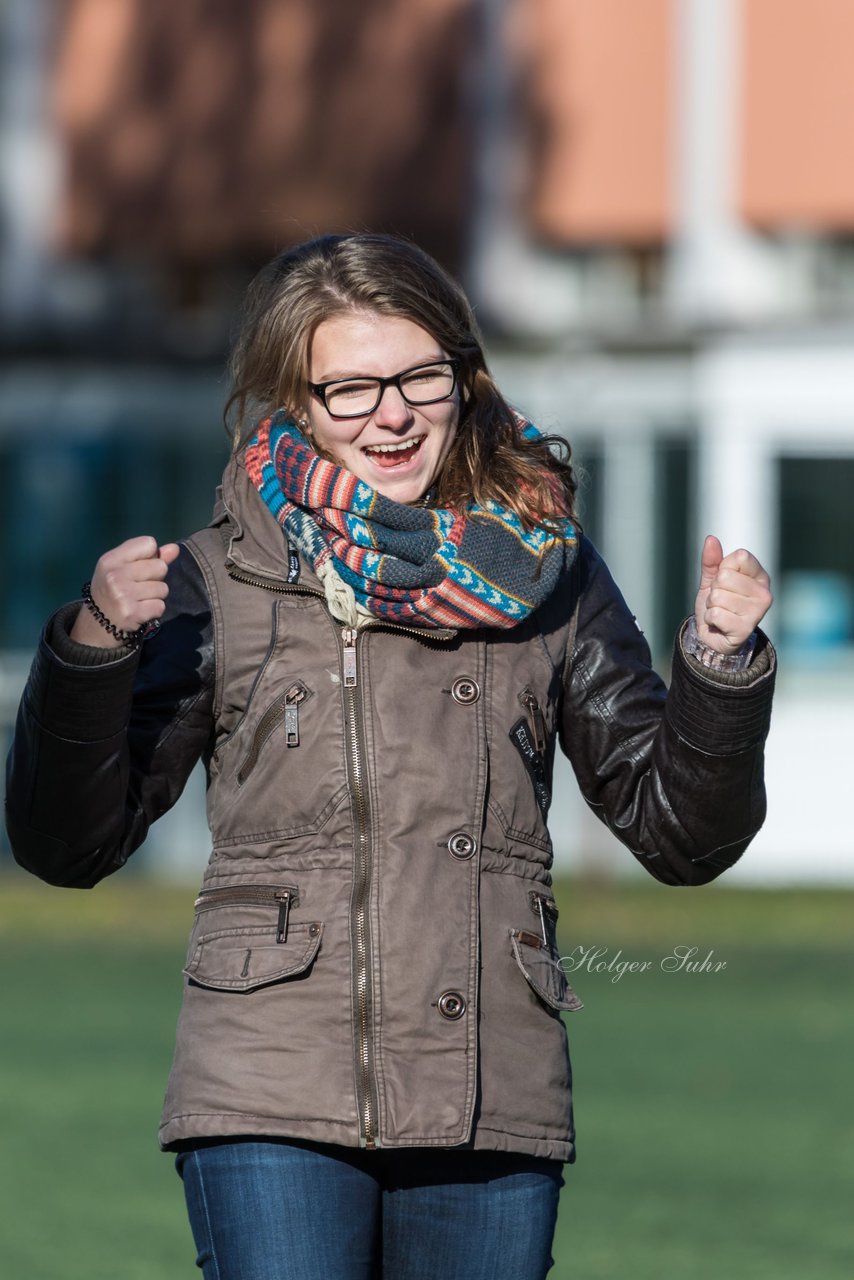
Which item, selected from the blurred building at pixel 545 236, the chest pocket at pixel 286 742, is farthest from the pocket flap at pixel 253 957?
the blurred building at pixel 545 236

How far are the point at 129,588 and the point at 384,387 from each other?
47 cm

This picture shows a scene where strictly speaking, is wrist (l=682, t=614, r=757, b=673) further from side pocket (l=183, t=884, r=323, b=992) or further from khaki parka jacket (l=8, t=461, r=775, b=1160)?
side pocket (l=183, t=884, r=323, b=992)

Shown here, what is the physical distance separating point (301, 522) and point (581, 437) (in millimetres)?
16314

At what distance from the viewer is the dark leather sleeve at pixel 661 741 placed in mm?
3461

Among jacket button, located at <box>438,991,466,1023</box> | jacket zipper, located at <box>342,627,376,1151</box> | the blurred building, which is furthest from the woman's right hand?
the blurred building

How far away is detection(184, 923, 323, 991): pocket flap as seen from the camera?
3.28m

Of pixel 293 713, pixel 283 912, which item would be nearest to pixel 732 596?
pixel 293 713

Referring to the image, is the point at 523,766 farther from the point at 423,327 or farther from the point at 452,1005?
the point at 423,327

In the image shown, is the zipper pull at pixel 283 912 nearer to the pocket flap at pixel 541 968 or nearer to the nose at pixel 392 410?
the pocket flap at pixel 541 968

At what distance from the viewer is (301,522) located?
3.49 metres

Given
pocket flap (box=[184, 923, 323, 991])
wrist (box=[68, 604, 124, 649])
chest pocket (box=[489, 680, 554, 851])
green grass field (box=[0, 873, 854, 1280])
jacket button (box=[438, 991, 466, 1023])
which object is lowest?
green grass field (box=[0, 873, 854, 1280])

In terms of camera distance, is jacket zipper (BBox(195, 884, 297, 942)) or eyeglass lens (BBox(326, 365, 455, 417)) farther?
eyeglass lens (BBox(326, 365, 455, 417))

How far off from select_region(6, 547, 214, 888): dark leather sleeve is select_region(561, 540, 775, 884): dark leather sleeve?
0.53 metres

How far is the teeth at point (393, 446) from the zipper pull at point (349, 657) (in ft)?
0.88
